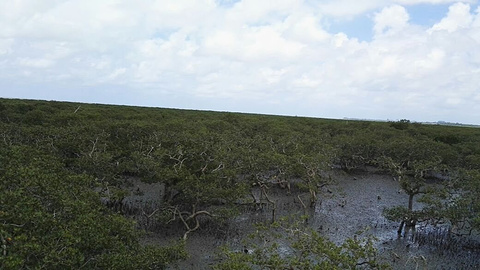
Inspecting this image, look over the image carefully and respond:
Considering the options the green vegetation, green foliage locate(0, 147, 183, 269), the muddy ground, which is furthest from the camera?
the muddy ground

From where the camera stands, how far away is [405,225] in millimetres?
18609

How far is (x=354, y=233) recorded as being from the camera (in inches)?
674

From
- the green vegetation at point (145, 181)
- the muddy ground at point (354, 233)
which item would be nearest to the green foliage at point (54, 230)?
the green vegetation at point (145, 181)

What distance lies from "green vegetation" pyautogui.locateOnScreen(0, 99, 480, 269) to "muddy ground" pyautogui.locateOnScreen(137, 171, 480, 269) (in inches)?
27.6

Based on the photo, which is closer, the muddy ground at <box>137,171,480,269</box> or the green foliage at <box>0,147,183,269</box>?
the green foliage at <box>0,147,183,269</box>

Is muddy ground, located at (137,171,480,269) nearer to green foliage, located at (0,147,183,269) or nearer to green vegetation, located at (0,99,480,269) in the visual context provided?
green vegetation, located at (0,99,480,269)

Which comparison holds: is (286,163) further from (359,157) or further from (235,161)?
(359,157)

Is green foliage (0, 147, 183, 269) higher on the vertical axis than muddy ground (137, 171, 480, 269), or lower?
higher

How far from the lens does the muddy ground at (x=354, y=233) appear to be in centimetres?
1458

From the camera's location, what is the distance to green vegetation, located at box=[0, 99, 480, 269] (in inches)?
307

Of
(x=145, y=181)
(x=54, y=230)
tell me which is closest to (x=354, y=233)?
(x=145, y=181)

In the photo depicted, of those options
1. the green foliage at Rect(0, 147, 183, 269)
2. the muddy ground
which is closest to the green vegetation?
the green foliage at Rect(0, 147, 183, 269)

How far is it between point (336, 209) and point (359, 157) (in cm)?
1310

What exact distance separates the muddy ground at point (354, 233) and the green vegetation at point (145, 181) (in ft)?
2.30
